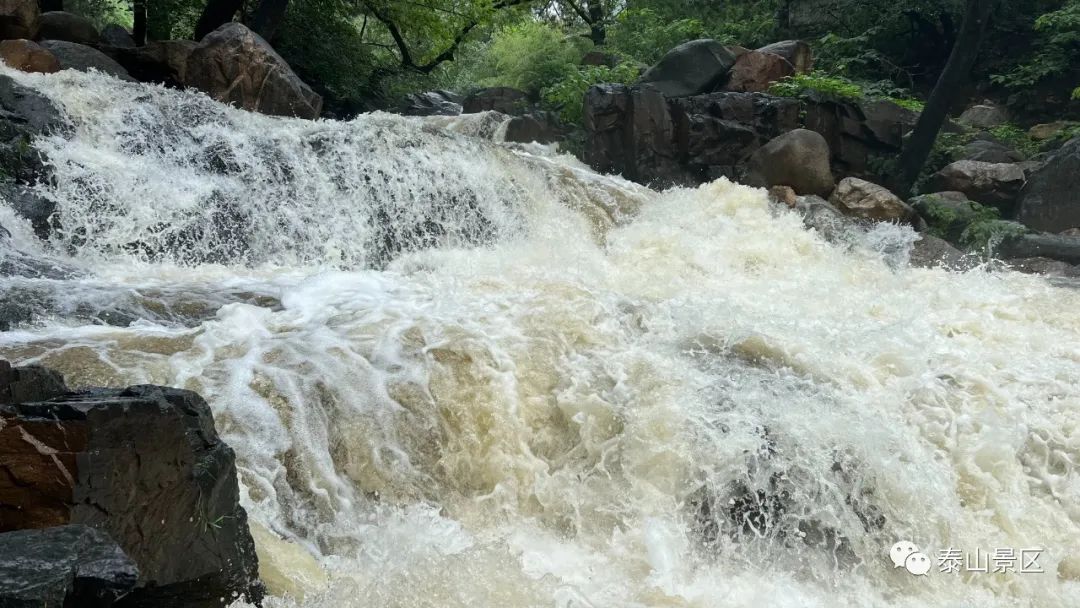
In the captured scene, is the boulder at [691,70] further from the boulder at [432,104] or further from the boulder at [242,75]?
the boulder at [242,75]

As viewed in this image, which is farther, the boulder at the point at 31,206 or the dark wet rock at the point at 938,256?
the dark wet rock at the point at 938,256

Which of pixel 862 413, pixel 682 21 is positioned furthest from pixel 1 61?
pixel 682 21

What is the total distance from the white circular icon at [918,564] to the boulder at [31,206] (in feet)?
22.4

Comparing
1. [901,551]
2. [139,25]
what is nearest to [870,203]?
[901,551]

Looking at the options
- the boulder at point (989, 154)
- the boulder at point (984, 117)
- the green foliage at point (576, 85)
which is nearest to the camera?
the boulder at point (989, 154)

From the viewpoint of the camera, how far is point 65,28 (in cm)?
1140

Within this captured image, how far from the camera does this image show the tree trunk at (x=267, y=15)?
503 inches

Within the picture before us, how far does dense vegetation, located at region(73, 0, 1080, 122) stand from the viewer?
47.1 ft

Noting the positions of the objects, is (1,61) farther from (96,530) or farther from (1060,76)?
(1060,76)

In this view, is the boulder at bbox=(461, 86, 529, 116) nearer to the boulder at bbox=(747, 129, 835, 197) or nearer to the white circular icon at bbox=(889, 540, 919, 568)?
the boulder at bbox=(747, 129, 835, 197)

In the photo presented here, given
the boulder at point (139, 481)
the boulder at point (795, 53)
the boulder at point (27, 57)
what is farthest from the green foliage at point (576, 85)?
the boulder at point (139, 481)

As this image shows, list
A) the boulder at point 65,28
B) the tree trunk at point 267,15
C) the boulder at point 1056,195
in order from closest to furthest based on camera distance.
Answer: the boulder at point 65,28, the boulder at point 1056,195, the tree trunk at point 267,15

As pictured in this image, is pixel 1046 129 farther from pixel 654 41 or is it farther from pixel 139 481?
pixel 139 481

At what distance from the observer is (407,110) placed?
51.8ft
